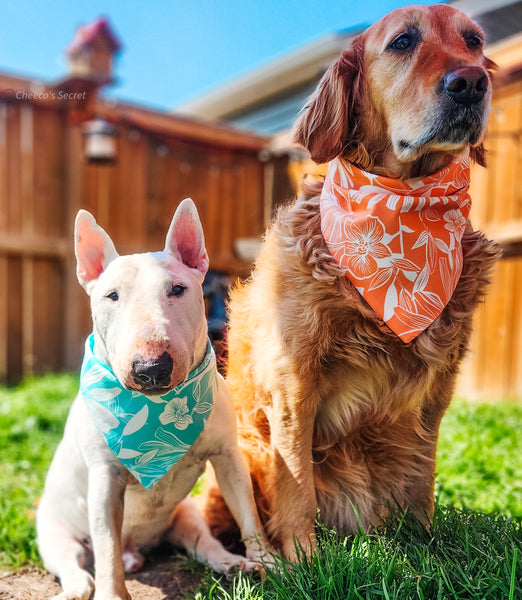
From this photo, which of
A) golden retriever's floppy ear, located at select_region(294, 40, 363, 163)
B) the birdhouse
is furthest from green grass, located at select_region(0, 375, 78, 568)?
the birdhouse

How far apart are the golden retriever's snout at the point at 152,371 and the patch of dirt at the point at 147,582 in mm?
823

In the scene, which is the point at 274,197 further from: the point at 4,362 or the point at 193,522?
the point at 193,522

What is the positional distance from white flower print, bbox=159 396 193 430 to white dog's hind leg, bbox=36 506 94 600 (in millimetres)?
570

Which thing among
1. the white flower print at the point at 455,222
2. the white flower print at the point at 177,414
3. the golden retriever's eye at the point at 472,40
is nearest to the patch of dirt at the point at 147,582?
the white flower print at the point at 177,414

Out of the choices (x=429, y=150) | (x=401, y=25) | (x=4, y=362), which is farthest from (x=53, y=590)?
(x=4, y=362)

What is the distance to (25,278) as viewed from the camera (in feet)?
22.1

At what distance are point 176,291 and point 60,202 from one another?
5866mm

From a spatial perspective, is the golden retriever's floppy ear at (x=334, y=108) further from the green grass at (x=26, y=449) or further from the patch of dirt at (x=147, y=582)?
the green grass at (x=26, y=449)

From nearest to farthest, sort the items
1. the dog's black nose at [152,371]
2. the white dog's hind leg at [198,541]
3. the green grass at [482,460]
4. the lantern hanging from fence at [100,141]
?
the dog's black nose at [152,371] → the white dog's hind leg at [198,541] → the green grass at [482,460] → the lantern hanging from fence at [100,141]

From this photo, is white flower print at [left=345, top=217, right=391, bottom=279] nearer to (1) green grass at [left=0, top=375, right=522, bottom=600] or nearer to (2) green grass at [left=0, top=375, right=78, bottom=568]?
(1) green grass at [left=0, top=375, right=522, bottom=600]

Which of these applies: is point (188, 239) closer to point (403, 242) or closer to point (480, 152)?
point (403, 242)

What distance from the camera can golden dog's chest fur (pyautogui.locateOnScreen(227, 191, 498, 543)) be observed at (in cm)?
188

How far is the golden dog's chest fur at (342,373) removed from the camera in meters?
1.88

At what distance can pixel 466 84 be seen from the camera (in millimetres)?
1637
